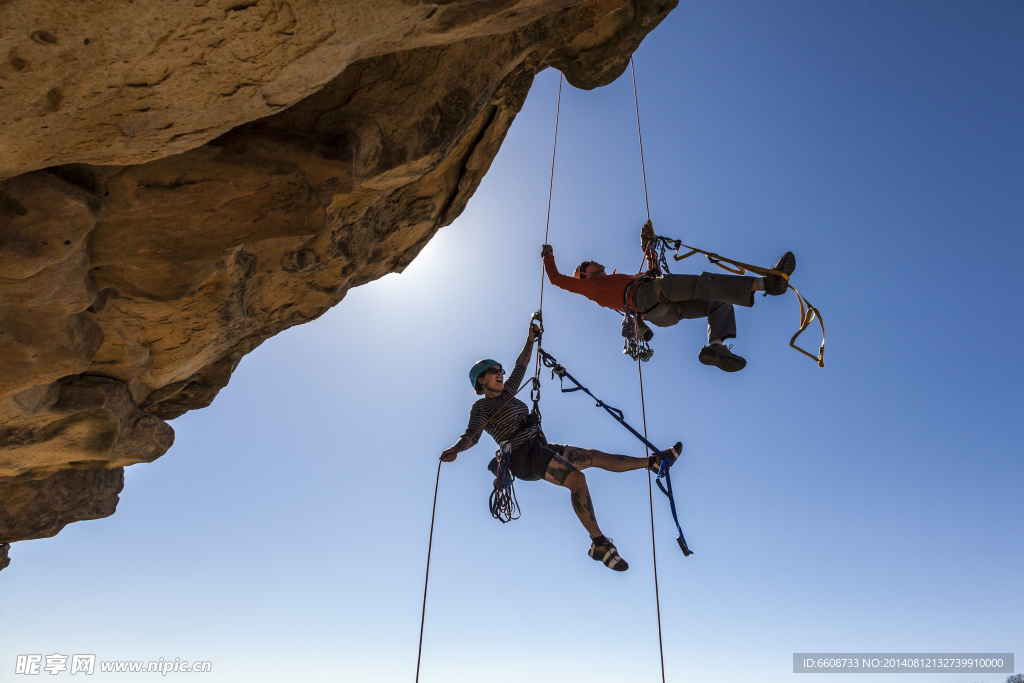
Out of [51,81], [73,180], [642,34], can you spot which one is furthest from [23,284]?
[642,34]

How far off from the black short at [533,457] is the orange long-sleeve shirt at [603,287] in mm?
1265

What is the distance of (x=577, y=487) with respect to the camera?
527 centimetres

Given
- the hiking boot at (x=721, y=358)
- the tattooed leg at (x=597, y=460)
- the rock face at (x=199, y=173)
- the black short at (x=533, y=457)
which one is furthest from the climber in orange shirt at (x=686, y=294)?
the rock face at (x=199, y=173)

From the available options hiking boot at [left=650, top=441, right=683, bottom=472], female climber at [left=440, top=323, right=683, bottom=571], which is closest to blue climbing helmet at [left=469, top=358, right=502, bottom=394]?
female climber at [left=440, top=323, right=683, bottom=571]

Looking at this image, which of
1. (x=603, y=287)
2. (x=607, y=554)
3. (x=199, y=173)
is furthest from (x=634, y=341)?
(x=199, y=173)

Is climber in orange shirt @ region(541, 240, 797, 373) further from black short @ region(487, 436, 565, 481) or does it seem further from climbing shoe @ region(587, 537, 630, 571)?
climbing shoe @ region(587, 537, 630, 571)

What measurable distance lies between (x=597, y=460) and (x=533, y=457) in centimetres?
53

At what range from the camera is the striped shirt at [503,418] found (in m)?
5.52

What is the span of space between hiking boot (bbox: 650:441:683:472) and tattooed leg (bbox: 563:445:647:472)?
207 mm

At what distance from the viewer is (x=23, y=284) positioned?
11.0 ft

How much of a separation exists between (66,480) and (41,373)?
91.8 inches

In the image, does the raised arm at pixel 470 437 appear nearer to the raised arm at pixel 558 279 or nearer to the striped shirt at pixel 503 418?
the striped shirt at pixel 503 418

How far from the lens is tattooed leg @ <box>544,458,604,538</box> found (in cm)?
511

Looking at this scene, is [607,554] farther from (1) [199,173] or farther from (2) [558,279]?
(1) [199,173]
